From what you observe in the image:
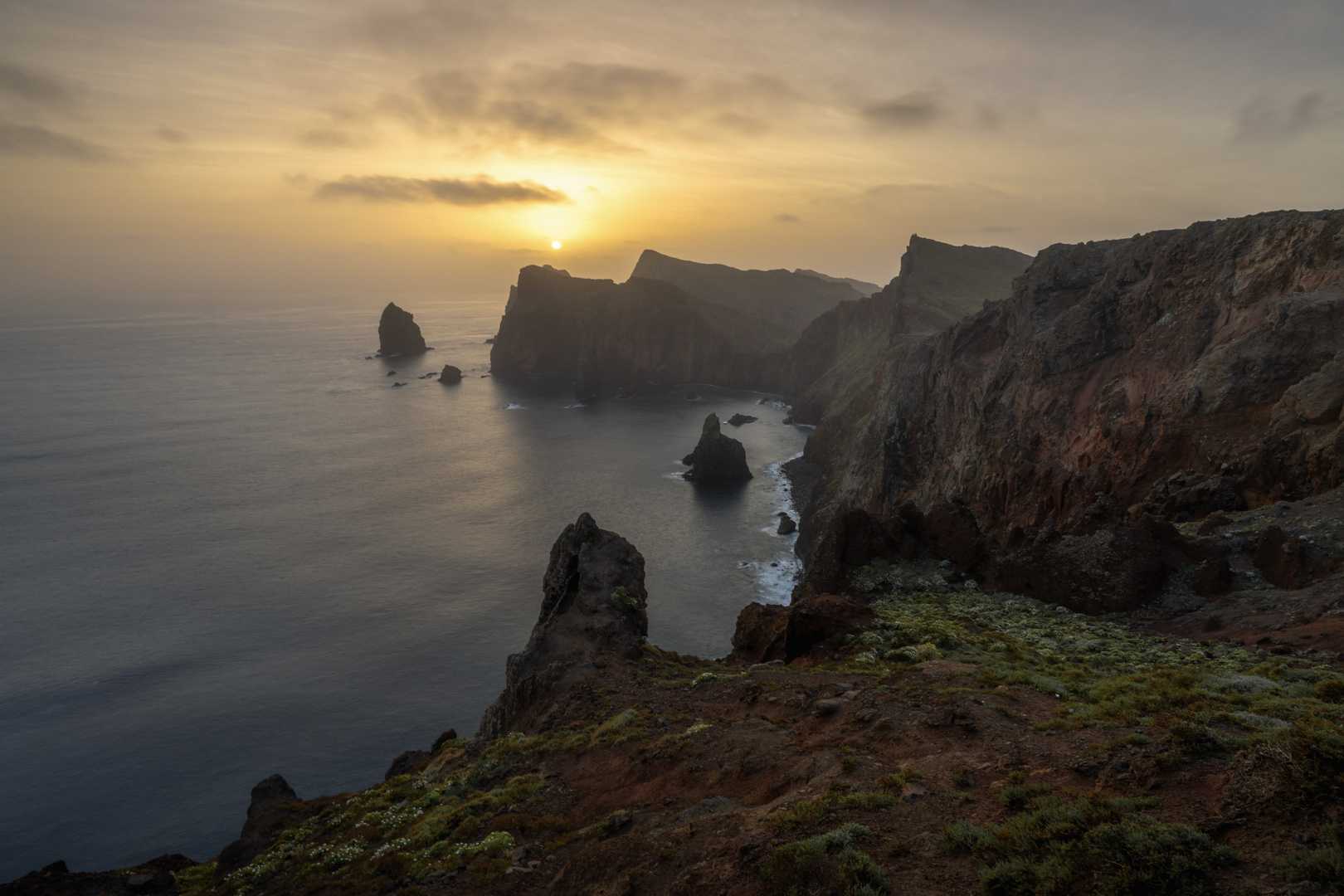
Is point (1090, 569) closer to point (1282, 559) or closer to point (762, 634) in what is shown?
point (1282, 559)

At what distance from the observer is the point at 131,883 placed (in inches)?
1155

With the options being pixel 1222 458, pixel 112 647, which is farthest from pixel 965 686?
pixel 112 647

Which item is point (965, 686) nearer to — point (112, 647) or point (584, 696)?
point (584, 696)

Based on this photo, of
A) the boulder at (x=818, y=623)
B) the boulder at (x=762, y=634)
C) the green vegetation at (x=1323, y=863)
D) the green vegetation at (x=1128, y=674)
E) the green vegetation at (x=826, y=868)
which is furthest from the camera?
the boulder at (x=762, y=634)

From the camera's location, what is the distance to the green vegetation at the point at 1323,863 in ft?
27.3

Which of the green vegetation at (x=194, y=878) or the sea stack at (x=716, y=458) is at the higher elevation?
the sea stack at (x=716, y=458)

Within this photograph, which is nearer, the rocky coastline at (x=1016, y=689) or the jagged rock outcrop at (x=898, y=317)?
the rocky coastline at (x=1016, y=689)

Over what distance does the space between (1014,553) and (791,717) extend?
20.0 metres

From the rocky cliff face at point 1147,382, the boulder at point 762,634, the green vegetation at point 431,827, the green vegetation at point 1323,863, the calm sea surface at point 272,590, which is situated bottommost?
the calm sea surface at point 272,590

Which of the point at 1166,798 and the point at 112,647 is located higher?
the point at 1166,798

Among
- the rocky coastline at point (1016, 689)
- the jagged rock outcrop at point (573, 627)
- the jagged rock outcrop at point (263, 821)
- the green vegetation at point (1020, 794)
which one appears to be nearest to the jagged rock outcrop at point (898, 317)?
the rocky coastline at point (1016, 689)

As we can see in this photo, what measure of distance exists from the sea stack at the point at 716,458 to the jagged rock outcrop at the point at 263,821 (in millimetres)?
91844

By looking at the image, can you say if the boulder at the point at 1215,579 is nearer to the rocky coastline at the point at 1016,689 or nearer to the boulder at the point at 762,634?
the rocky coastline at the point at 1016,689

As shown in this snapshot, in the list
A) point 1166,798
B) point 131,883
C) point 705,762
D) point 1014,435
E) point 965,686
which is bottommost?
point 131,883
